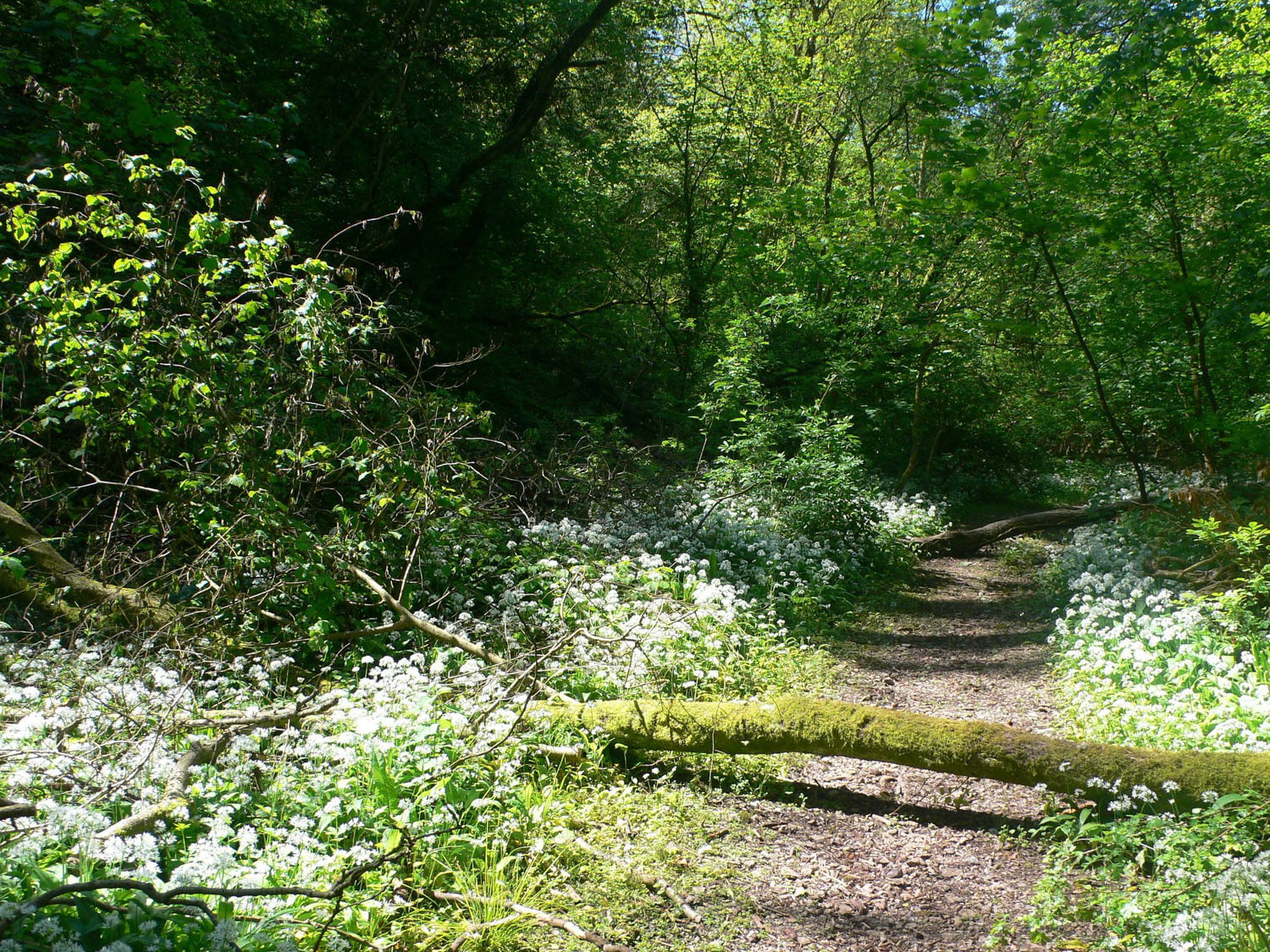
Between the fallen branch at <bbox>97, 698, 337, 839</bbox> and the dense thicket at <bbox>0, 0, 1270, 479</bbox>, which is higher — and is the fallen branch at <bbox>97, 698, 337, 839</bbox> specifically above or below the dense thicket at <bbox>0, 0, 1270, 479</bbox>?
below

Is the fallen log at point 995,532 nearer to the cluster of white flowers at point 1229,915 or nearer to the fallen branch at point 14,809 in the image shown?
the cluster of white flowers at point 1229,915

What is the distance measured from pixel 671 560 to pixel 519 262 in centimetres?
750

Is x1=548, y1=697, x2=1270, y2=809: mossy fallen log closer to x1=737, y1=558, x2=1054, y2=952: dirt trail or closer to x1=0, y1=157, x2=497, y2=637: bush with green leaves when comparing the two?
x1=737, y1=558, x2=1054, y2=952: dirt trail

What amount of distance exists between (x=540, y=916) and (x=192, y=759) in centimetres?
183

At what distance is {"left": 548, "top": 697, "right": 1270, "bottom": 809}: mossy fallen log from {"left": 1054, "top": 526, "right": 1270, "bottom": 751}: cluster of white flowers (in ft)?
2.17

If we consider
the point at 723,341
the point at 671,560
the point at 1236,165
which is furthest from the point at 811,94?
the point at 671,560

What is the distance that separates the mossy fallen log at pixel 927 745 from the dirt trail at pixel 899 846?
376 mm

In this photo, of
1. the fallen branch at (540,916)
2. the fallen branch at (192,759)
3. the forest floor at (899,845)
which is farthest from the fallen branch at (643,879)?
the fallen branch at (192,759)

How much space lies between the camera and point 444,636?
5602 mm

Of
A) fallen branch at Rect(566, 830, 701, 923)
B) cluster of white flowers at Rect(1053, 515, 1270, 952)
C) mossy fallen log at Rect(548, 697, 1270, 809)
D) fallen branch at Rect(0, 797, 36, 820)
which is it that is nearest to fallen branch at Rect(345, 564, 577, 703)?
mossy fallen log at Rect(548, 697, 1270, 809)

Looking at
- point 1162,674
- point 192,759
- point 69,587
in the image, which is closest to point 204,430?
point 69,587

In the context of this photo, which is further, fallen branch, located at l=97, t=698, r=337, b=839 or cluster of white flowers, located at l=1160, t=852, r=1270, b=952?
fallen branch, located at l=97, t=698, r=337, b=839

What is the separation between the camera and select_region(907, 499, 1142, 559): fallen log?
440 inches

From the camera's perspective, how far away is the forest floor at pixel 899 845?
361 centimetres
